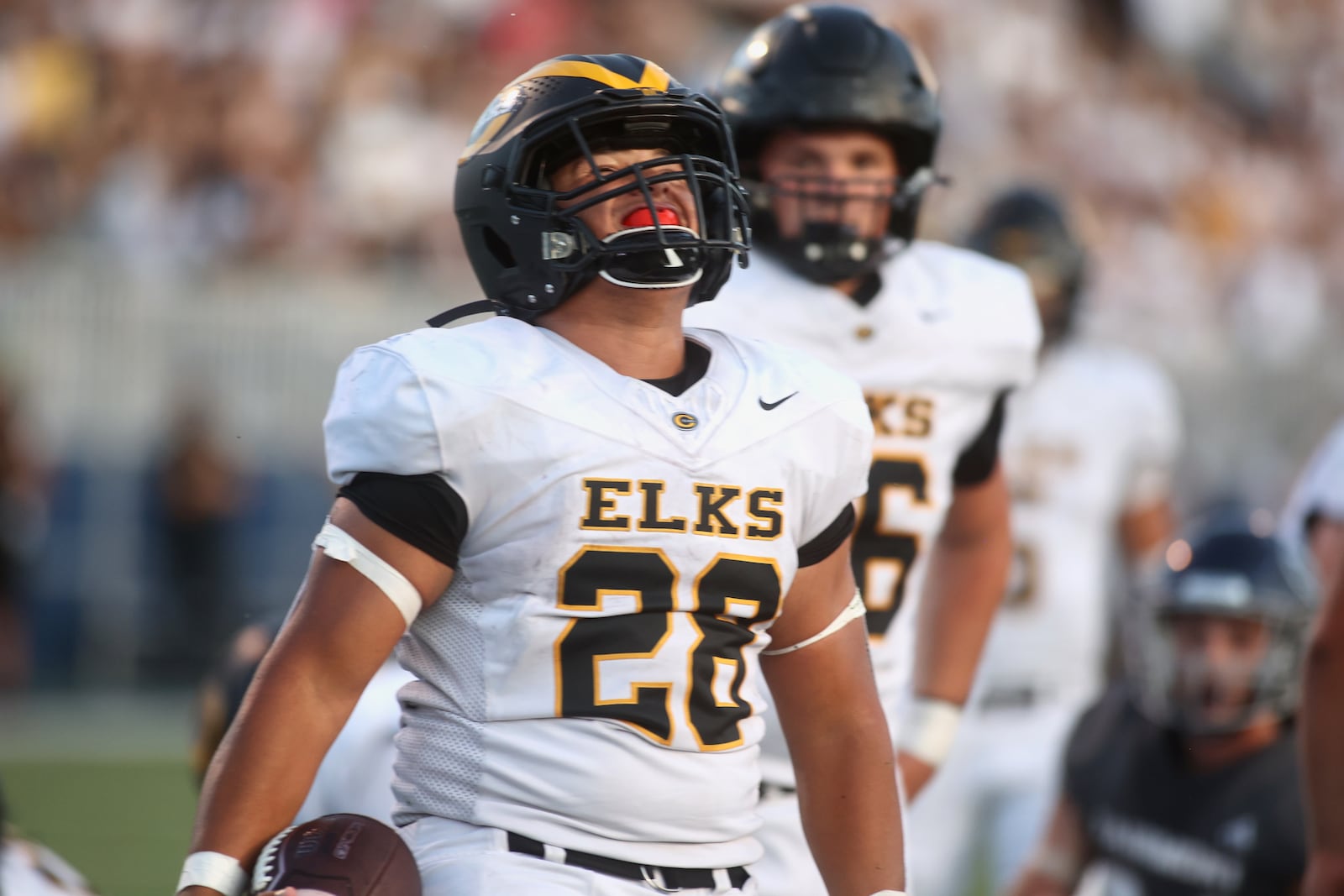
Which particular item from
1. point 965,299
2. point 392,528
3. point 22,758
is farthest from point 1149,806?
A: point 22,758

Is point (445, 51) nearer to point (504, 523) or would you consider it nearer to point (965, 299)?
point (965, 299)

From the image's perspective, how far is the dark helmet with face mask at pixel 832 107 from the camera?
340cm

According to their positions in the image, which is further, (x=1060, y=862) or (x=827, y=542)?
(x=1060, y=862)

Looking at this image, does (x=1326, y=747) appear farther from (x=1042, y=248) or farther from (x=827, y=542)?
(x=1042, y=248)

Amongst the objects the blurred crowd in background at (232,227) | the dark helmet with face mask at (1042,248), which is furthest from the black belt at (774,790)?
the blurred crowd in background at (232,227)

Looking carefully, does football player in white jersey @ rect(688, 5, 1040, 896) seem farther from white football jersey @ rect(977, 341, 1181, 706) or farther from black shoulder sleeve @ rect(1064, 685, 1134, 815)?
Result: white football jersey @ rect(977, 341, 1181, 706)

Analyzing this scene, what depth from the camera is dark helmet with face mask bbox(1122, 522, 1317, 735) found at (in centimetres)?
441

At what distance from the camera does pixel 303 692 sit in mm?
2215

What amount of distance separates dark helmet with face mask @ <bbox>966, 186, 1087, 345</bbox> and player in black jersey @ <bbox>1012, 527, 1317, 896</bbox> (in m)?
1.40

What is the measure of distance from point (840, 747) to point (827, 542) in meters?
0.29

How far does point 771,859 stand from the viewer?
329 cm

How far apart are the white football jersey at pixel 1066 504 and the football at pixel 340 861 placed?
3.49 m

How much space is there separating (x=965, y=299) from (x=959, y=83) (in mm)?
11373

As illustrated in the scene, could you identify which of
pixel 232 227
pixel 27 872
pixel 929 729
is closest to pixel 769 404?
pixel 929 729
